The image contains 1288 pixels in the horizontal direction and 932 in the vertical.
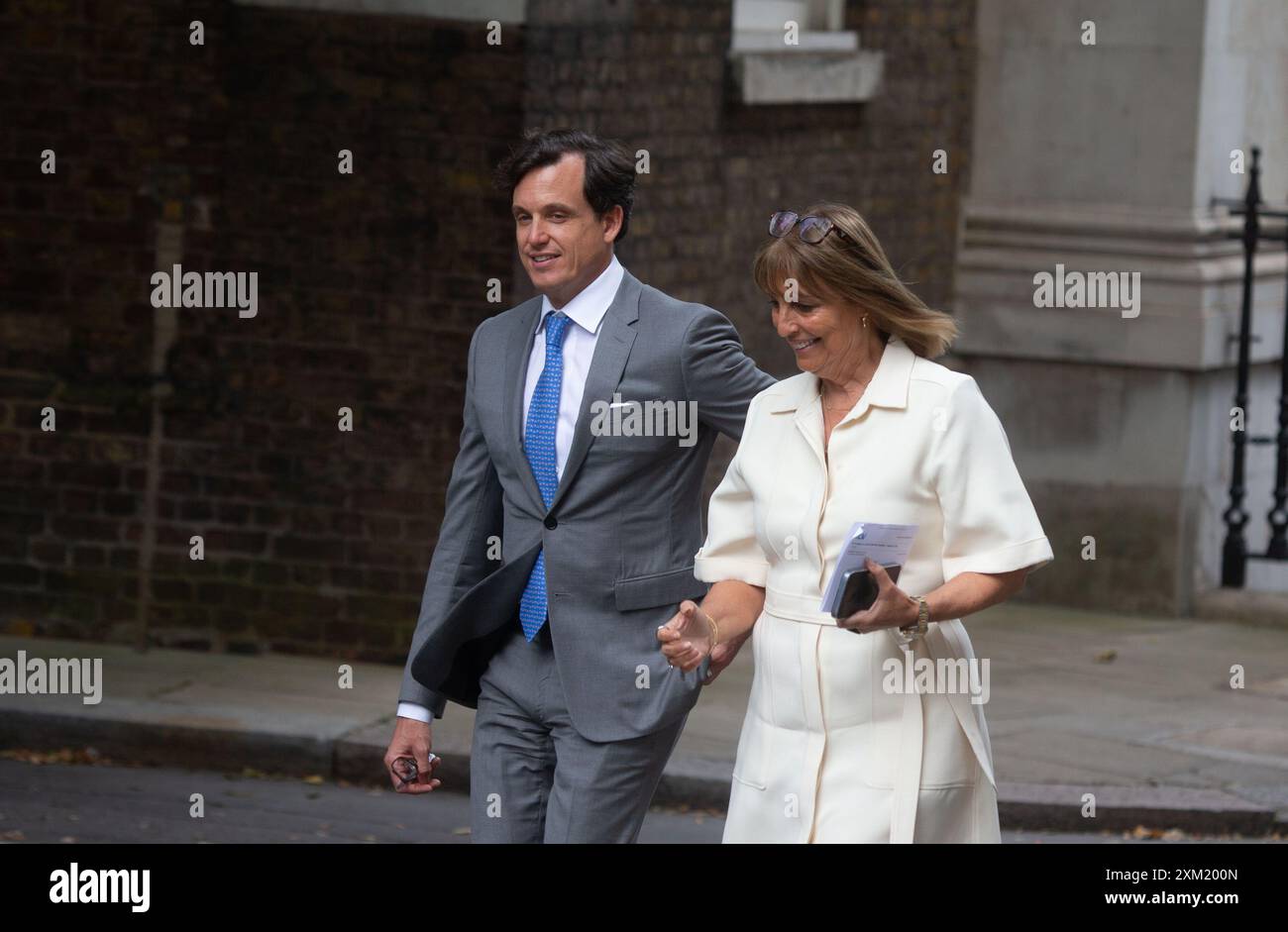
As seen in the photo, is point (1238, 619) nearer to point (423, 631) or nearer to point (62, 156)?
point (62, 156)

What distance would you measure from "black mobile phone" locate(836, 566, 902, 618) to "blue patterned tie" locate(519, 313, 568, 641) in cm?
91

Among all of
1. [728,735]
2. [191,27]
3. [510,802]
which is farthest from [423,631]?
[191,27]

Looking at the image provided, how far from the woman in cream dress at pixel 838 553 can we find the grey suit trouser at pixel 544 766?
1.14ft

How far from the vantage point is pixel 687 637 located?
4.09m

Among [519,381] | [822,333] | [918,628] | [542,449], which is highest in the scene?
[822,333]

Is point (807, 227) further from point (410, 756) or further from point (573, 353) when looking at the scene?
point (410, 756)

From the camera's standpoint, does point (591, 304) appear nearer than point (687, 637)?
No

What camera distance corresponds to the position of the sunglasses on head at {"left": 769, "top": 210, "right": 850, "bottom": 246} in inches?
158

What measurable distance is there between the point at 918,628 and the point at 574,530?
859mm

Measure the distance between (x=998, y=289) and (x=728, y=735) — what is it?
4746 mm
